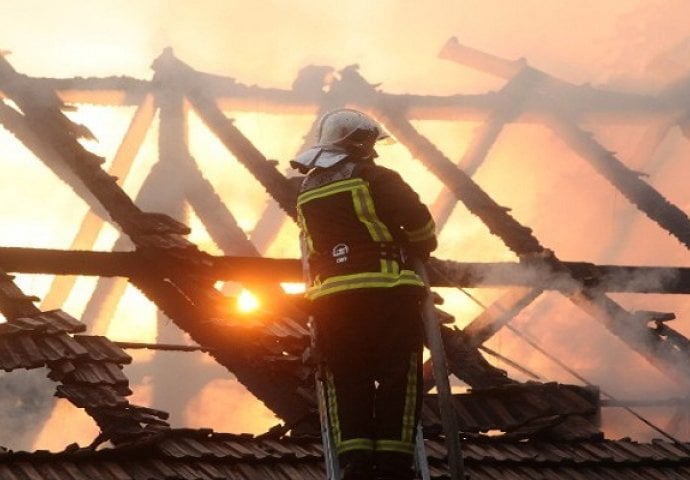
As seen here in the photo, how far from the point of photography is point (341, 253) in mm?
4758

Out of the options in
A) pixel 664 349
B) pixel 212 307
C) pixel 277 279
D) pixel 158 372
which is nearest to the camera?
pixel 212 307

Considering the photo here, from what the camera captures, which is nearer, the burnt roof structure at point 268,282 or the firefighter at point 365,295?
the firefighter at point 365,295

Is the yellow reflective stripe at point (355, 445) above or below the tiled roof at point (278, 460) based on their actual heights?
below

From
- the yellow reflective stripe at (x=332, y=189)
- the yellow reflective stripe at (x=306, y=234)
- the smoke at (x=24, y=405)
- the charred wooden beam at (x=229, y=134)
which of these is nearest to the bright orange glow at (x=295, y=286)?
the charred wooden beam at (x=229, y=134)

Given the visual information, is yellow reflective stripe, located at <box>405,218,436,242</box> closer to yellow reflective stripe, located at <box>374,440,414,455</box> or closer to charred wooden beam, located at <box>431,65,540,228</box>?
yellow reflective stripe, located at <box>374,440,414,455</box>

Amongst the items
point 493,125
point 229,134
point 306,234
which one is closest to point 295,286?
point 229,134

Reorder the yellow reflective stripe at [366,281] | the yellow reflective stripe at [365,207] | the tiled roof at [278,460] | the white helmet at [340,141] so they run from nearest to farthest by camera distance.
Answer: the yellow reflective stripe at [366,281] < the yellow reflective stripe at [365,207] < the white helmet at [340,141] < the tiled roof at [278,460]

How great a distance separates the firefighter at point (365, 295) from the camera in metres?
4.54

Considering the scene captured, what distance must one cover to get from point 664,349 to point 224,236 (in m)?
3.99

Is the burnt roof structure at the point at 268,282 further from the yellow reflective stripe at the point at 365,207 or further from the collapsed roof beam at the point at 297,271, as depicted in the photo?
the yellow reflective stripe at the point at 365,207

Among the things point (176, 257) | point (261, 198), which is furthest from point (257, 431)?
point (176, 257)

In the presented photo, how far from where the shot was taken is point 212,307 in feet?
23.2

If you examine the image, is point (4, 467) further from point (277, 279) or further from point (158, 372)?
point (158, 372)

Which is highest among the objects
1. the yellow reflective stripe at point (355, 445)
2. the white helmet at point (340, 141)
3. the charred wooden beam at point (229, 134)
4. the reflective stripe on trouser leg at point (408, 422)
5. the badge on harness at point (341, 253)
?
the charred wooden beam at point (229, 134)
